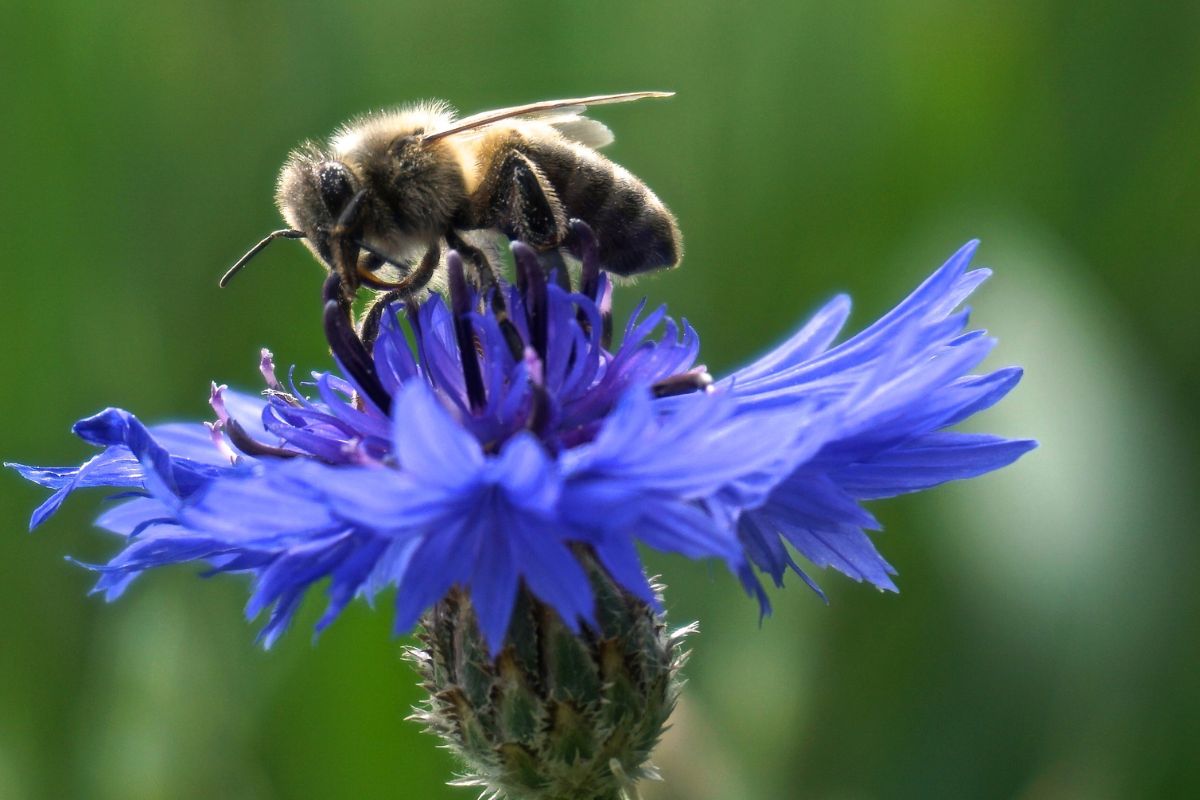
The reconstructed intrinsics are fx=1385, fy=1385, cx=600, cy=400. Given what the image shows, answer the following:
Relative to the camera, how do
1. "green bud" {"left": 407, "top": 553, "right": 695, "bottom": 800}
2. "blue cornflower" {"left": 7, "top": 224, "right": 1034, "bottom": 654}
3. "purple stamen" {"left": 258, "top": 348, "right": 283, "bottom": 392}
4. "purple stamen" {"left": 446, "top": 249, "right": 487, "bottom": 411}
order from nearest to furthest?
"blue cornflower" {"left": 7, "top": 224, "right": 1034, "bottom": 654} < "green bud" {"left": 407, "top": 553, "right": 695, "bottom": 800} < "purple stamen" {"left": 446, "top": 249, "right": 487, "bottom": 411} < "purple stamen" {"left": 258, "top": 348, "right": 283, "bottom": 392}

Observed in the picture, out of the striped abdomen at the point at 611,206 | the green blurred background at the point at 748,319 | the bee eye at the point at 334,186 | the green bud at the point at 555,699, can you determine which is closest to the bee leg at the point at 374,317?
the bee eye at the point at 334,186

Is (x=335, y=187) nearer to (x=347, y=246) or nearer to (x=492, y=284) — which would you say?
(x=347, y=246)

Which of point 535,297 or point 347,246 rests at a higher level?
point 347,246

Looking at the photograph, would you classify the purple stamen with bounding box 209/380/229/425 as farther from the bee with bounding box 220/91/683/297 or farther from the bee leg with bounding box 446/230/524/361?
the bee leg with bounding box 446/230/524/361

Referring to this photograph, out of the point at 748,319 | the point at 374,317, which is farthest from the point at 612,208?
the point at 748,319

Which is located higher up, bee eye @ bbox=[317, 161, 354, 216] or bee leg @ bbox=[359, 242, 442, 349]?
bee eye @ bbox=[317, 161, 354, 216]

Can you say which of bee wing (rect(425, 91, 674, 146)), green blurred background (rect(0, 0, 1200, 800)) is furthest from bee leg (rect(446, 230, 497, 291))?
green blurred background (rect(0, 0, 1200, 800))

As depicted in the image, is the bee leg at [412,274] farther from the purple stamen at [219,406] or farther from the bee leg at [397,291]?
the purple stamen at [219,406]

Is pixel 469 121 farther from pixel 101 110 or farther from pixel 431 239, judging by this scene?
pixel 101 110
